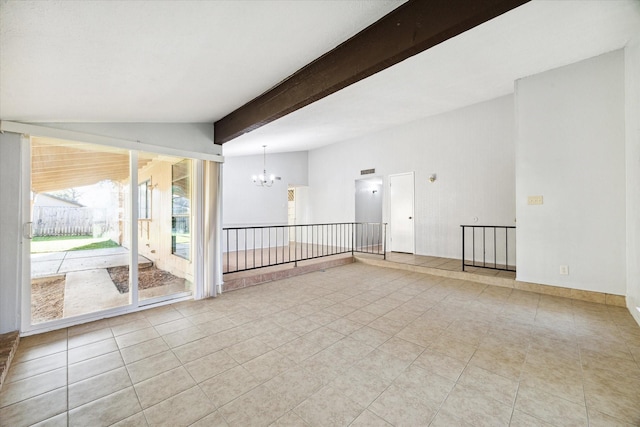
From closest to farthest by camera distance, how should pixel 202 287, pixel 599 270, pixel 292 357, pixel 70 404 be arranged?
pixel 70 404 < pixel 292 357 < pixel 599 270 < pixel 202 287

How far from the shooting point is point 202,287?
389cm

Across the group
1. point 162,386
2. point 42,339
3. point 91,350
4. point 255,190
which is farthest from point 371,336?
point 255,190

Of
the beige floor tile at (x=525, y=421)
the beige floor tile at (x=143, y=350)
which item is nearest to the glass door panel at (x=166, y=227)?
the beige floor tile at (x=143, y=350)

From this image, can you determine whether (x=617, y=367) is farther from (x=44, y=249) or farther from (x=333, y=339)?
(x=44, y=249)

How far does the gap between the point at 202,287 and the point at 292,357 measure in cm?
228

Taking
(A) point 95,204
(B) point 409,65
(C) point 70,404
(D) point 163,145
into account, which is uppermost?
(B) point 409,65

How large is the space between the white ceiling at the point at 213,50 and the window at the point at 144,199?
949 millimetres

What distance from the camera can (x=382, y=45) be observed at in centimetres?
202

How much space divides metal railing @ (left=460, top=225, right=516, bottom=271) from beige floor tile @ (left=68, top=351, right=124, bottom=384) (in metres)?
5.13

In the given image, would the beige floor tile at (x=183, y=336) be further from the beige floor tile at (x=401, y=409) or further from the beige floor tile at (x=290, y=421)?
the beige floor tile at (x=401, y=409)

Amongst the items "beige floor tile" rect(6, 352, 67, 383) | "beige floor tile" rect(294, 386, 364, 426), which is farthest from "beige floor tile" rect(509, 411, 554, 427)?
"beige floor tile" rect(6, 352, 67, 383)

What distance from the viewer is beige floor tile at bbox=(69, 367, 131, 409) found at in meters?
1.76

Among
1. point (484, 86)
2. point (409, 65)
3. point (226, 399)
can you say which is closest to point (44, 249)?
point (226, 399)

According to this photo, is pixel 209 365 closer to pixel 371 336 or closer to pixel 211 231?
pixel 371 336
